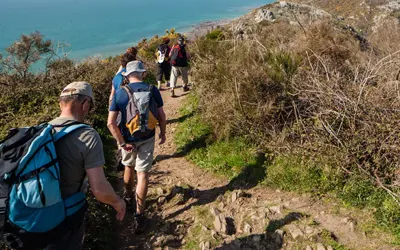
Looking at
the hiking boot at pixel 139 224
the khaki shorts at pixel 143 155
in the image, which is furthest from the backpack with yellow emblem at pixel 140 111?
the hiking boot at pixel 139 224

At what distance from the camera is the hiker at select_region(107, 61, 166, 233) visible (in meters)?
3.70

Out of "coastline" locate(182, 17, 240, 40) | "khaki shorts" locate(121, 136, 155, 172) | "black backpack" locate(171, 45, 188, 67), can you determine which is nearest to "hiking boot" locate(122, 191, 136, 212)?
"khaki shorts" locate(121, 136, 155, 172)

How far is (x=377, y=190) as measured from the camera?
383 centimetres

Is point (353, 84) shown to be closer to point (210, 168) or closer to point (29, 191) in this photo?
point (210, 168)

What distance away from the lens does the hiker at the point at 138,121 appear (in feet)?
12.1

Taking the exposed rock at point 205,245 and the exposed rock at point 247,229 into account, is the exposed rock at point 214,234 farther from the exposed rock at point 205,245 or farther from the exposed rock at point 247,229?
the exposed rock at point 247,229

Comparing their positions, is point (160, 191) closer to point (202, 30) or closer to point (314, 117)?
point (314, 117)

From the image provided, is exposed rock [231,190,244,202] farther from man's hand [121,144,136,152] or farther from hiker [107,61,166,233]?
man's hand [121,144,136,152]

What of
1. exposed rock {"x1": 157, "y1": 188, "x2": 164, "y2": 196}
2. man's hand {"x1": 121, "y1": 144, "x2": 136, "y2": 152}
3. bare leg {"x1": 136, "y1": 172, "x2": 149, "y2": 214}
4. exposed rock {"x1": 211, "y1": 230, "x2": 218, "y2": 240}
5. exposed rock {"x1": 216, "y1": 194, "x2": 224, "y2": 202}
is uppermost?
man's hand {"x1": 121, "y1": 144, "x2": 136, "y2": 152}

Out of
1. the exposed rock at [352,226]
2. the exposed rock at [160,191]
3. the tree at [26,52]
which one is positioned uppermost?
the tree at [26,52]

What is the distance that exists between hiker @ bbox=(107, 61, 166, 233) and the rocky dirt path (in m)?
0.42

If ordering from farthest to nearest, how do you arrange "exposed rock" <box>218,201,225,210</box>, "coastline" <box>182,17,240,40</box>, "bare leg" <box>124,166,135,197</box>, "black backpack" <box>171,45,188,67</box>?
"coastline" <box>182,17,240,40</box>
"black backpack" <box>171,45,188,67</box>
"exposed rock" <box>218,201,225,210</box>
"bare leg" <box>124,166,135,197</box>

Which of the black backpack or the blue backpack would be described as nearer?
the blue backpack

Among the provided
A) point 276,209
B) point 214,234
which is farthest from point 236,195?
point 214,234
